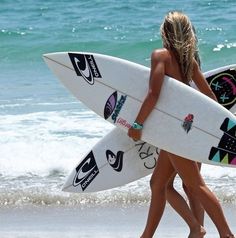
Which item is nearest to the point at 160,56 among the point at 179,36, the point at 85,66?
the point at 179,36

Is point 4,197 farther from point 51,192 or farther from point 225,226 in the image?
point 225,226

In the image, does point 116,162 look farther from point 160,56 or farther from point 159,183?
point 160,56

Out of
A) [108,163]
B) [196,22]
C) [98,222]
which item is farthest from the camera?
[196,22]

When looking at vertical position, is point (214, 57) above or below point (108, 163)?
below

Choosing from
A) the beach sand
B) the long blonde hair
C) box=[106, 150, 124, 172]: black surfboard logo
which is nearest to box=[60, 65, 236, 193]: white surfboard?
box=[106, 150, 124, 172]: black surfboard logo

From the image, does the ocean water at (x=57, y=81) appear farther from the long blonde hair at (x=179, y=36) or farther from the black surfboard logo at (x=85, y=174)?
the long blonde hair at (x=179, y=36)

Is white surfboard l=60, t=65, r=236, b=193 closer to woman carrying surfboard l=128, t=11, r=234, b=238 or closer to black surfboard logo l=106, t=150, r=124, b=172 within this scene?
black surfboard logo l=106, t=150, r=124, b=172

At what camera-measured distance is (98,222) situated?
5879 millimetres

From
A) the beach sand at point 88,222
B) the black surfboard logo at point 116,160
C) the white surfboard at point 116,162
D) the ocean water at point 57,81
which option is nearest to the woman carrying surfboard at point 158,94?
the white surfboard at point 116,162

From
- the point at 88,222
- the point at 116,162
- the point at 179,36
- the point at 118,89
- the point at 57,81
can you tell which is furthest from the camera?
the point at 57,81

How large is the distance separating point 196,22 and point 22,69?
5502 mm

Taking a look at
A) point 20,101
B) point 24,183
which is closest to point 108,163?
point 24,183

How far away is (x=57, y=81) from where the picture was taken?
1186 cm

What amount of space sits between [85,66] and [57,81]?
6855 mm
